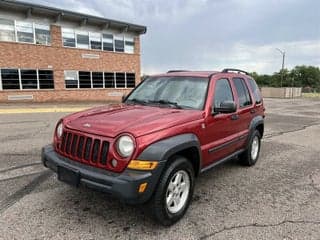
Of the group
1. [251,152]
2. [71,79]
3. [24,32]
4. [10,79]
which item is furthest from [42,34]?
[251,152]

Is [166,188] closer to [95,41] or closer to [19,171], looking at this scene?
[19,171]

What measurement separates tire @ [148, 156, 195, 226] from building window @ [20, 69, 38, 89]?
20511mm

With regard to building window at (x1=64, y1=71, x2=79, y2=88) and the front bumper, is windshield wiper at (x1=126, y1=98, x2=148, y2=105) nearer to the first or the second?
the front bumper

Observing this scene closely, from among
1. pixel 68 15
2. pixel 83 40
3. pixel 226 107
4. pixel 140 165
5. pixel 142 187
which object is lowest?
pixel 142 187

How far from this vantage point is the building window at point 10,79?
20.0m

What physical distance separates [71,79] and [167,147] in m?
21.7

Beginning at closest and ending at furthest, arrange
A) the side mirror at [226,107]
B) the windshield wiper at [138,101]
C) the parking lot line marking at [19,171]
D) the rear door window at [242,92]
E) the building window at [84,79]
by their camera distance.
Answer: the side mirror at [226,107], the windshield wiper at [138,101], the parking lot line marking at [19,171], the rear door window at [242,92], the building window at [84,79]

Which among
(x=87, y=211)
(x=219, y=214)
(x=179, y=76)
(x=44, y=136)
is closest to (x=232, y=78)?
(x=179, y=76)

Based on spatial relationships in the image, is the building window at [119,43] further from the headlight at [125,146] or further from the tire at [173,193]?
the headlight at [125,146]

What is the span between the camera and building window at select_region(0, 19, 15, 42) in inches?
771

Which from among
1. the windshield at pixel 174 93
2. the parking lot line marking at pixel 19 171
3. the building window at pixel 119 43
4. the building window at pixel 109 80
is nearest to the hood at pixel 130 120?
the windshield at pixel 174 93

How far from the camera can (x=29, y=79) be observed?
21.1 m

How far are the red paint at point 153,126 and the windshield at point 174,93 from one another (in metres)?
0.14

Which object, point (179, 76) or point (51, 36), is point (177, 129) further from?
point (51, 36)
